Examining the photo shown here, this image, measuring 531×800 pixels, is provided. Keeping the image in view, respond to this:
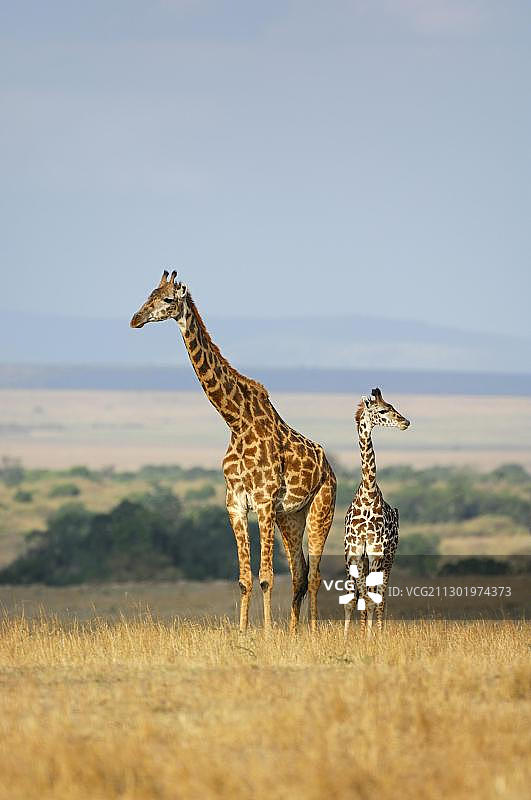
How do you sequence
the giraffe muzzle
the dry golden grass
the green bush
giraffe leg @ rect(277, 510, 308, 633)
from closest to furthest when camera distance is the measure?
the dry golden grass < the giraffe muzzle < giraffe leg @ rect(277, 510, 308, 633) < the green bush

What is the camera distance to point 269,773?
892cm

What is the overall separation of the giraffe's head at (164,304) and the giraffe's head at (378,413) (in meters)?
2.82

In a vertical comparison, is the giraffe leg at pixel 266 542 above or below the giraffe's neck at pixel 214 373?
below

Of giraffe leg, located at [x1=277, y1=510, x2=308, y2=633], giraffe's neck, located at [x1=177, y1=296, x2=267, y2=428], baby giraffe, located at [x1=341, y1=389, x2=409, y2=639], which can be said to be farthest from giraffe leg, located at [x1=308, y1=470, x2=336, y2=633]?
giraffe's neck, located at [x1=177, y1=296, x2=267, y2=428]

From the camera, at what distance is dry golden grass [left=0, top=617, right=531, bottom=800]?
8.84 m

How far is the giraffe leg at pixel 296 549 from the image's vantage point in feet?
58.2

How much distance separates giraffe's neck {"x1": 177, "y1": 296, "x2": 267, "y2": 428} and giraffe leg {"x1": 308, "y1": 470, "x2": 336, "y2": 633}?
5.90 ft

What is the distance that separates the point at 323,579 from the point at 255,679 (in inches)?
269

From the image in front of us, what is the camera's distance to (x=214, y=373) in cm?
1678

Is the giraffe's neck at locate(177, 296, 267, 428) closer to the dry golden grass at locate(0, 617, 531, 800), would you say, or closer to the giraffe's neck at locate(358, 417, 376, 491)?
the giraffe's neck at locate(358, 417, 376, 491)

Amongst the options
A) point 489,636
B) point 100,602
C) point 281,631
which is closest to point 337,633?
point 281,631

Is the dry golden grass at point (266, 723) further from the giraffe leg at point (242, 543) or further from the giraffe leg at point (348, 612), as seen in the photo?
the giraffe leg at point (242, 543)

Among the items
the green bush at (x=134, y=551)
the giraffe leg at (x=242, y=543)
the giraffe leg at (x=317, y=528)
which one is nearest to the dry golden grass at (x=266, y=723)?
the giraffe leg at (x=242, y=543)

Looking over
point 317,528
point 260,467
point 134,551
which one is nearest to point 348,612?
point 317,528
